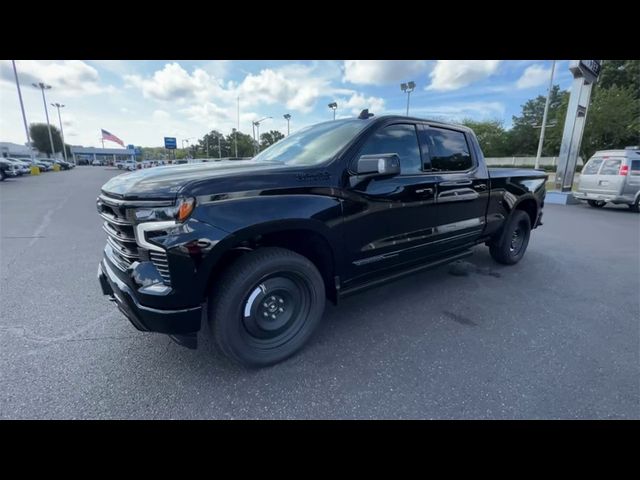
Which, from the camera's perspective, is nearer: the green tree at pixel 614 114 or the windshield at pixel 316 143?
the windshield at pixel 316 143

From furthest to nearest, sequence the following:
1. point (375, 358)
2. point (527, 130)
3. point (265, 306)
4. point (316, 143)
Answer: point (527, 130)
point (316, 143)
point (375, 358)
point (265, 306)

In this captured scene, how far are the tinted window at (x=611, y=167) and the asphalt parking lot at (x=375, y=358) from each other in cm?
908

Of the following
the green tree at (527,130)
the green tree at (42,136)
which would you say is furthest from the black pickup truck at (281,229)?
the green tree at (42,136)

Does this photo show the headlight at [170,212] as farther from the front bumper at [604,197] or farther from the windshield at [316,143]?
the front bumper at [604,197]

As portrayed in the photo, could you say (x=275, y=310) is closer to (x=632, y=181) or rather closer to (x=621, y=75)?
(x=632, y=181)

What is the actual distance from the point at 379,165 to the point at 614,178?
12.8m

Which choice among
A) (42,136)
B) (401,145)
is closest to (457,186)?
(401,145)

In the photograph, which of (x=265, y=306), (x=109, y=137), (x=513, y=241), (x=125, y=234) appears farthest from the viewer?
(x=109, y=137)

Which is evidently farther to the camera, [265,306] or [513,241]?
[513,241]

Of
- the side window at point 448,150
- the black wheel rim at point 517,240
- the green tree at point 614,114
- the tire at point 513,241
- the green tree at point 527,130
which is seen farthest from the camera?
the green tree at point 527,130

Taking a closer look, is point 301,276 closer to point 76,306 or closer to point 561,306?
point 76,306

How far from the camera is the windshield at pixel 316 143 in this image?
9.02 ft

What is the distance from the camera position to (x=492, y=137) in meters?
58.2
